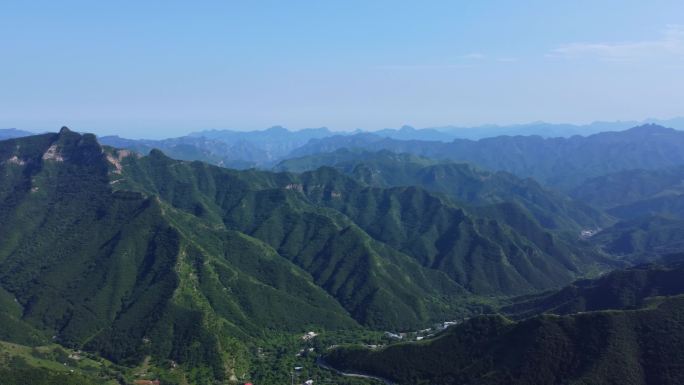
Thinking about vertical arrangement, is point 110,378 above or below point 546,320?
below

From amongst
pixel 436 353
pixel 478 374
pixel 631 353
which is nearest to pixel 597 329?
pixel 631 353

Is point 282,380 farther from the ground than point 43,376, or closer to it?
closer to it

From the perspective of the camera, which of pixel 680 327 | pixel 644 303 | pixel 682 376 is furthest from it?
pixel 644 303

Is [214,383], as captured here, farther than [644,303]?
Yes

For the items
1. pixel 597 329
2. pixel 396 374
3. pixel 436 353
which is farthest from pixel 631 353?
pixel 396 374

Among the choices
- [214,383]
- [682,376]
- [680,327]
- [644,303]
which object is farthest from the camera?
[214,383]

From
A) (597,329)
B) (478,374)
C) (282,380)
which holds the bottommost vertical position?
(282,380)

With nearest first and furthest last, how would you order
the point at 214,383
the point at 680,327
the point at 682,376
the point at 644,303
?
1. the point at 682,376
2. the point at 680,327
3. the point at 644,303
4. the point at 214,383

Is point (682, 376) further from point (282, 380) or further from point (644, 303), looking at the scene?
point (282, 380)

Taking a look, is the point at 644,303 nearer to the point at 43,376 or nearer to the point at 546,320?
the point at 546,320
